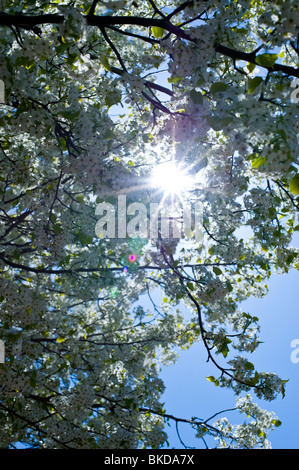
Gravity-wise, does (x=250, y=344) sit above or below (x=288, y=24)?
below

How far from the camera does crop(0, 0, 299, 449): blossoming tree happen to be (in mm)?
3369

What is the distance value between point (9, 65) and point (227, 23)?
2.39 meters

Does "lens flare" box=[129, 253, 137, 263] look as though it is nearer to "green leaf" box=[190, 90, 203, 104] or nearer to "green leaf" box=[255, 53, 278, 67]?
"green leaf" box=[190, 90, 203, 104]

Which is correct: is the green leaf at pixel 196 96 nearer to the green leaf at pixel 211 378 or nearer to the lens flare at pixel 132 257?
the green leaf at pixel 211 378

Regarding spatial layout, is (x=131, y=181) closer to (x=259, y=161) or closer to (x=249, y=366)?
(x=259, y=161)

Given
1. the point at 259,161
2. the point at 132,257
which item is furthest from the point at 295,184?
the point at 132,257

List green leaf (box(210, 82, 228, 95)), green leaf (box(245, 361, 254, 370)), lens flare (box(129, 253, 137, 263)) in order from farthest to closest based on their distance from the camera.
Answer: lens flare (box(129, 253, 137, 263)) → green leaf (box(245, 361, 254, 370)) → green leaf (box(210, 82, 228, 95))

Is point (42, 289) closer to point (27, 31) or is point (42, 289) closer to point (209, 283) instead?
point (209, 283)

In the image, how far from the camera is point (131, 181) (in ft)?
13.8

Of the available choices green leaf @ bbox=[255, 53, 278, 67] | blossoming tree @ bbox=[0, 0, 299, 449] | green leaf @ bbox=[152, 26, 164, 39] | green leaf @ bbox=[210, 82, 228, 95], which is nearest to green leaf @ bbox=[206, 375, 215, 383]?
blossoming tree @ bbox=[0, 0, 299, 449]

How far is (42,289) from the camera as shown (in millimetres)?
9297

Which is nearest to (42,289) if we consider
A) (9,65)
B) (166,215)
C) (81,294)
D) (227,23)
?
(81,294)

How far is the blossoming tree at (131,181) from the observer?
3369 millimetres

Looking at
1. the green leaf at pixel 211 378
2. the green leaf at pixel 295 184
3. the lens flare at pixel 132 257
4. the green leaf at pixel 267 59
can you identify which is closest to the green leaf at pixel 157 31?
the green leaf at pixel 267 59
